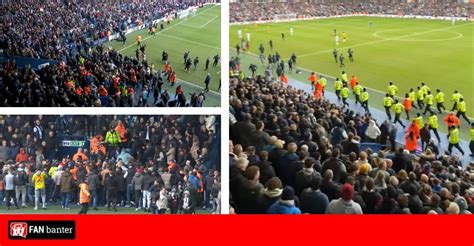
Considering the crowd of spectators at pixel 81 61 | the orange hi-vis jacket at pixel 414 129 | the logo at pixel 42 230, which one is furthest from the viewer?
the orange hi-vis jacket at pixel 414 129

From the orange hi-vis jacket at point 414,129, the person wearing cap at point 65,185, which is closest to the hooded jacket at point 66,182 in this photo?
the person wearing cap at point 65,185

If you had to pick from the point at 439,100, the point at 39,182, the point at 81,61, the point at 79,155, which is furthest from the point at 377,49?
the point at 39,182

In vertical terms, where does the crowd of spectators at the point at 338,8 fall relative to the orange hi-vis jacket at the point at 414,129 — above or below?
above

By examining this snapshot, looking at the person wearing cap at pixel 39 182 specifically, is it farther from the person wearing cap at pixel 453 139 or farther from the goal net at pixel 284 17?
the person wearing cap at pixel 453 139

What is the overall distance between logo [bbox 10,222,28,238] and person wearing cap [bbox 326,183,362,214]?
2.29 metres

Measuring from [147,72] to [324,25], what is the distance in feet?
5.32

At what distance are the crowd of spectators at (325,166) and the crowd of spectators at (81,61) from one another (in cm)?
53

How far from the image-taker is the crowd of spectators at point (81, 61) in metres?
3.86

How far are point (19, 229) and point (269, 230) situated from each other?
190 cm

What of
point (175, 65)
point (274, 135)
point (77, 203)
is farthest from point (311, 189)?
point (77, 203)

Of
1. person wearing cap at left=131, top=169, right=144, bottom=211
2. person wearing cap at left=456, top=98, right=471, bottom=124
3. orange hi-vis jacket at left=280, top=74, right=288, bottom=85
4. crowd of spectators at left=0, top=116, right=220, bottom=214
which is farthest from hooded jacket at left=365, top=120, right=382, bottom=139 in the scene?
person wearing cap at left=131, top=169, right=144, bottom=211

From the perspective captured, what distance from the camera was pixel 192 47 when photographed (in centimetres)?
395

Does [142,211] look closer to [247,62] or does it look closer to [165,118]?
[165,118]

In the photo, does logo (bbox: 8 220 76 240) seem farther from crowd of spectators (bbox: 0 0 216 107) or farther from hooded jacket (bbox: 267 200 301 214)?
hooded jacket (bbox: 267 200 301 214)
